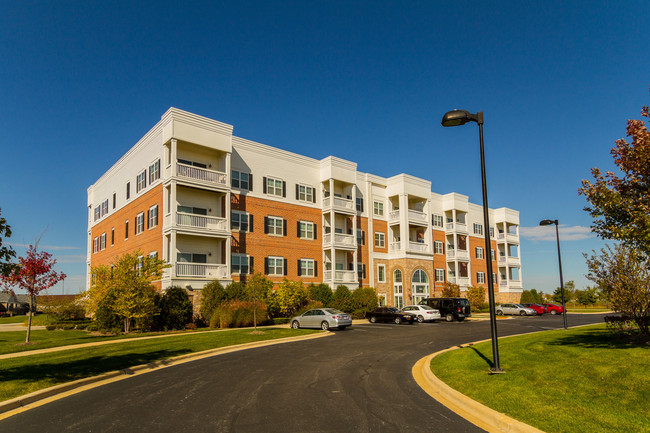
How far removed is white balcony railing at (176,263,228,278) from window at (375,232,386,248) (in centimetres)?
1967

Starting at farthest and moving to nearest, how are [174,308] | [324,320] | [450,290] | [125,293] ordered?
1. [450,290]
2. [174,308]
3. [324,320]
4. [125,293]

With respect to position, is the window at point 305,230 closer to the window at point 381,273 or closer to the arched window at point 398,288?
the window at point 381,273

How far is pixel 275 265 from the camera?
3634cm

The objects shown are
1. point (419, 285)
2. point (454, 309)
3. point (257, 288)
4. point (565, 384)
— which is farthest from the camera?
point (419, 285)

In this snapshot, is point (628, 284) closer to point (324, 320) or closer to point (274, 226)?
point (324, 320)

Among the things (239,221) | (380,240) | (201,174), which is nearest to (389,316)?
(239,221)

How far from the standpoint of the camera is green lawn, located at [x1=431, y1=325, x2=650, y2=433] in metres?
6.90

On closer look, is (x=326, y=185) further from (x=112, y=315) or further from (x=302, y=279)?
(x=112, y=315)

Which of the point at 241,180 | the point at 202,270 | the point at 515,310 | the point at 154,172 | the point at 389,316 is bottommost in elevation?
the point at 515,310

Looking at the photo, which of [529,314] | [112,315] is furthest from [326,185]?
[529,314]

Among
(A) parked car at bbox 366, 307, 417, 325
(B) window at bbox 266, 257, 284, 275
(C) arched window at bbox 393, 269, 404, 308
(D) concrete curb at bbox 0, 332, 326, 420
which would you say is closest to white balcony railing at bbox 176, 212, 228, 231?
(B) window at bbox 266, 257, 284, 275

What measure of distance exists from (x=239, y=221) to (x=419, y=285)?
22360 mm

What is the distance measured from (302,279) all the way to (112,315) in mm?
15974

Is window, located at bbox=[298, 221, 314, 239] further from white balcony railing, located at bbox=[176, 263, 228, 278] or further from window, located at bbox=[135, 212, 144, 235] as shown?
window, located at bbox=[135, 212, 144, 235]
